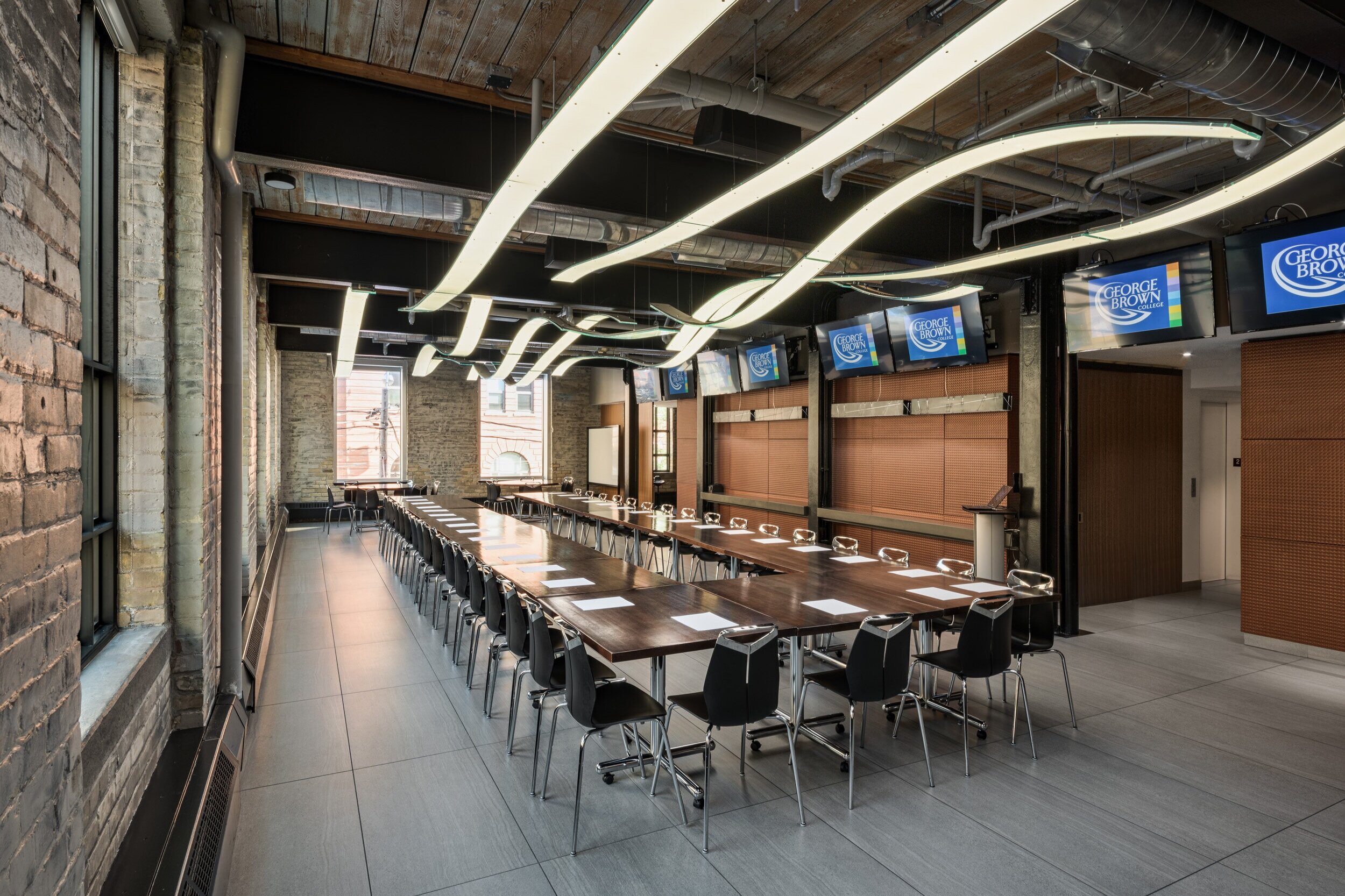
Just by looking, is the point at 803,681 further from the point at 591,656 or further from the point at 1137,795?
the point at 1137,795

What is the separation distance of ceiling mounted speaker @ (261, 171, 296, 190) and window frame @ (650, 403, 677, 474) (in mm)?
10270

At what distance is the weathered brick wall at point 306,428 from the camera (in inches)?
578

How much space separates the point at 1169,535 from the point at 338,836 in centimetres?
888

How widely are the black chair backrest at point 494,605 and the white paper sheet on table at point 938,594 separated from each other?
2.58 metres

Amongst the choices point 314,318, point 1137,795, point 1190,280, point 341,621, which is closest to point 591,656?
point 1137,795

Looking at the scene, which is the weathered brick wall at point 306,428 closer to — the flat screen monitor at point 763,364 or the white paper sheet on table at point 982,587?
the flat screen monitor at point 763,364

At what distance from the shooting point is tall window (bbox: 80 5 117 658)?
8.28 feet

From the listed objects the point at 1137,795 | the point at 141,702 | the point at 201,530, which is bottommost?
the point at 1137,795

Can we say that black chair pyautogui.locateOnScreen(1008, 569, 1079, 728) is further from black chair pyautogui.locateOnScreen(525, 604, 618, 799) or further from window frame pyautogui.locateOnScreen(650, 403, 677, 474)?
window frame pyautogui.locateOnScreen(650, 403, 677, 474)

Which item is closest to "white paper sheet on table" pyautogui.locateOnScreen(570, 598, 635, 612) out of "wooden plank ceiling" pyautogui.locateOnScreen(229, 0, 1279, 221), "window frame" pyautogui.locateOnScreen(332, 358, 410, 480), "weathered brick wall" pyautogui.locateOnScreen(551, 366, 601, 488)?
"wooden plank ceiling" pyautogui.locateOnScreen(229, 0, 1279, 221)

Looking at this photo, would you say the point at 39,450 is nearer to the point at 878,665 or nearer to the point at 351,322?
the point at 878,665

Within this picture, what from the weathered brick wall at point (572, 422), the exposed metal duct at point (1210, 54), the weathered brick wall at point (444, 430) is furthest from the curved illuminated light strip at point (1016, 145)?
the weathered brick wall at point (572, 422)

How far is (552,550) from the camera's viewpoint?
624cm

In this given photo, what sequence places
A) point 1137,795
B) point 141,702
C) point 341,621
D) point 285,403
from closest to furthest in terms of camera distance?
point 141,702 → point 1137,795 → point 341,621 → point 285,403
